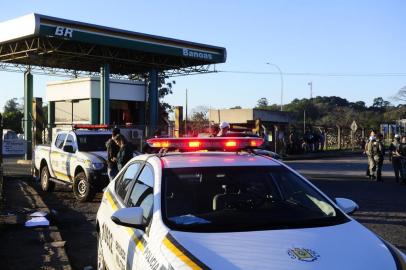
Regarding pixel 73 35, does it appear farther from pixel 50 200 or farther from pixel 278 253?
pixel 278 253

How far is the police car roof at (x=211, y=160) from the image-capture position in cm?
452

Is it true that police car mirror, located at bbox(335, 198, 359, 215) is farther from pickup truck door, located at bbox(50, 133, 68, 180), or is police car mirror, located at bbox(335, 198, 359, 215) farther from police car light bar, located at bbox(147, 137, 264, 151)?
pickup truck door, located at bbox(50, 133, 68, 180)

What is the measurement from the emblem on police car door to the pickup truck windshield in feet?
36.0

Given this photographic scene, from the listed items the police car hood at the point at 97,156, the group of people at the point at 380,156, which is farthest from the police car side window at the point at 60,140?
the group of people at the point at 380,156

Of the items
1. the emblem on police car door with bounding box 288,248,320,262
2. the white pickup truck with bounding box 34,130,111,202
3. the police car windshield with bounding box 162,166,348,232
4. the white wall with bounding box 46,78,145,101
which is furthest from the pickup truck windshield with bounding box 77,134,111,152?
the white wall with bounding box 46,78,145,101

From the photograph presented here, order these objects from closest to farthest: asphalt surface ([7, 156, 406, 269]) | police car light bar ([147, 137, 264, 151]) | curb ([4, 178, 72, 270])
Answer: police car light bar ([147, 137, 264, 151]) < curb ([4, 178, 72, 270]) < asphalt surface ([7, 156, 406, 269])

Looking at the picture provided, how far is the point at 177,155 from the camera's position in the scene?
499cm

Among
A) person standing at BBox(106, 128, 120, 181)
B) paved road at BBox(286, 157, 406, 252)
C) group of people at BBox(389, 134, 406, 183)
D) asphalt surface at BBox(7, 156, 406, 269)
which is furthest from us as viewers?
group of people at BBox(389, 134, 406, 183)

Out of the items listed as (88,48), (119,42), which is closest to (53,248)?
(119,42)

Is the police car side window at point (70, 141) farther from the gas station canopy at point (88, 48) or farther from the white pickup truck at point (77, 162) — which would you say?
the gas station canopy at point (88, 48)

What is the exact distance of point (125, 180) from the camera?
5387 millimetres

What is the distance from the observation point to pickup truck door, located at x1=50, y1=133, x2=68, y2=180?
14.1m

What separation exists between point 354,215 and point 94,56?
2475 centimetres

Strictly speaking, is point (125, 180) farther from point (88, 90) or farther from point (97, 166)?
point (88, 90)
